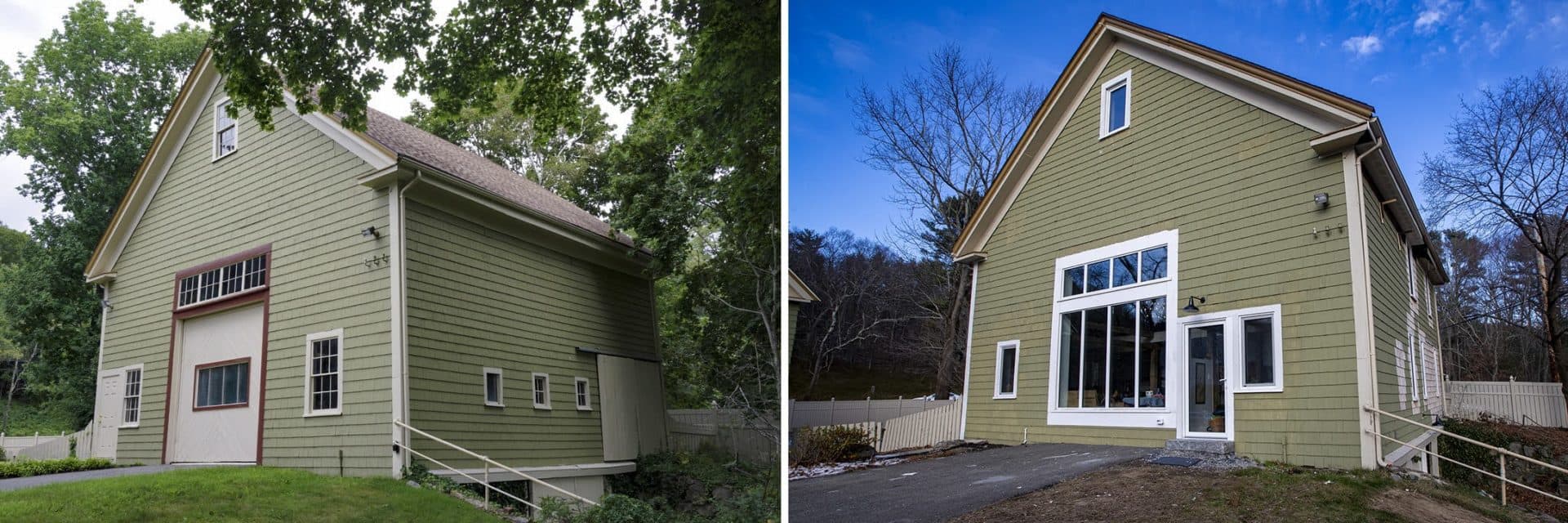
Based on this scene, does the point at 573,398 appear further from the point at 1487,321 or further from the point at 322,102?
the point at 1487,321

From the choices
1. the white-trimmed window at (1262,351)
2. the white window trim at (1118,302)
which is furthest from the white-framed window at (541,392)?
the white-trimmed window at (1262,351)

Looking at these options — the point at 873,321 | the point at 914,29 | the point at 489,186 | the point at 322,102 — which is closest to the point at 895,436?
the point at 873,321

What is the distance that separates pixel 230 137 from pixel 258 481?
2.13m

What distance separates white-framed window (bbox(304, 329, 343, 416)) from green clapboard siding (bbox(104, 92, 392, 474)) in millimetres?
42

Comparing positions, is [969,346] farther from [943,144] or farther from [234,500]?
[234,500]

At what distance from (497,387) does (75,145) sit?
8.01 ft

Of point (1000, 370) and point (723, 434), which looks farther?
point (723, 434)

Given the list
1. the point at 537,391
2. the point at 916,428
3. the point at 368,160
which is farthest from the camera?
the point at 368,160

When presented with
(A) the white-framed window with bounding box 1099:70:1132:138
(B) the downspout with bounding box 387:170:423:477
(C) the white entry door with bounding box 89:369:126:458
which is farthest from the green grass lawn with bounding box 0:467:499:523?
(A) the white-framed window with bounding box 1099:70:1132:138

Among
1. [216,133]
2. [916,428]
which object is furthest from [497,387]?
[916,428]

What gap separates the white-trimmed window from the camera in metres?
4.11

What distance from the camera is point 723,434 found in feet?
22.0

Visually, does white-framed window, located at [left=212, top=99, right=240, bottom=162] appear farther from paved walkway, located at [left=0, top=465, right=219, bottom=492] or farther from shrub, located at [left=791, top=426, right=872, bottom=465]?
shrub, located at [left=791, top=426, right=872, bottom=465]

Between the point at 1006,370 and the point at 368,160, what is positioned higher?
the point at 368,160
